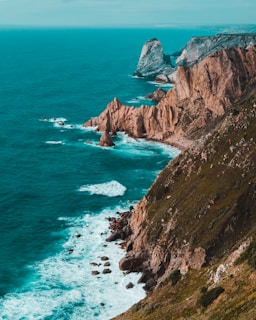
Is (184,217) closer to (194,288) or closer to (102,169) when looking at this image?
(194,288)

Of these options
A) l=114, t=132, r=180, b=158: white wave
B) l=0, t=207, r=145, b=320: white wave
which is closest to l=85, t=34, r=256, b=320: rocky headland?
l=0, t=207, r=145, b=320: white wave

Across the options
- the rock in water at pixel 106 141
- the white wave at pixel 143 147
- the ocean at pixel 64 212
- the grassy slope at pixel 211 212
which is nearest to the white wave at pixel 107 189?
the ocean at pixel 64 212

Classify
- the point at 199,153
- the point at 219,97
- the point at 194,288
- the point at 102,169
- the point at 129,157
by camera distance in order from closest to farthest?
the point at 194,288 → the point at 199,153 → the point at 102,169 → the point at 129,157 → the point at 219,97

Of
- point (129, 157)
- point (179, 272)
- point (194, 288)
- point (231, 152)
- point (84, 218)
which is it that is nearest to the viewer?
point (194, 288)

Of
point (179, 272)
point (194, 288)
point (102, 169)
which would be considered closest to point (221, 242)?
point (179, 272)

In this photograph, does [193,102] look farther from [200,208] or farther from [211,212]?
[211,212]

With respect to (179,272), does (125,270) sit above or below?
below

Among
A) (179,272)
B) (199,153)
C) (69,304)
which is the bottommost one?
(69,304)

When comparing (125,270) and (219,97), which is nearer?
(125,270)
